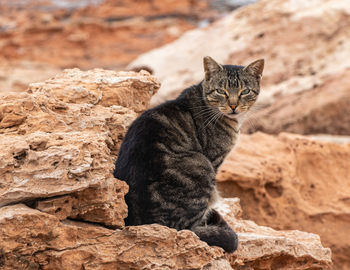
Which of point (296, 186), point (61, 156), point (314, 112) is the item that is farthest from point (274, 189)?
point (61, 156)

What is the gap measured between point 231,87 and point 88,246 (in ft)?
7.30

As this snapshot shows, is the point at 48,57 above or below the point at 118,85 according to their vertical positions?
below

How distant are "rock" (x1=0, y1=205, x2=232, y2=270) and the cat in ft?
1.19

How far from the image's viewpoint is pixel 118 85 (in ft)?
16.3

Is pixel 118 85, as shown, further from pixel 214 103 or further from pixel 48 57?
pixel 48 57

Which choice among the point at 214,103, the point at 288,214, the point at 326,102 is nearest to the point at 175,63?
the point at 326,102

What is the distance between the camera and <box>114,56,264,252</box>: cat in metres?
4.05

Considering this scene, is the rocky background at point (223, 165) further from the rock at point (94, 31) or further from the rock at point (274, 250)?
the rock at point (94, 31)

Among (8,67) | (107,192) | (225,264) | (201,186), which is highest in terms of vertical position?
(107,192)

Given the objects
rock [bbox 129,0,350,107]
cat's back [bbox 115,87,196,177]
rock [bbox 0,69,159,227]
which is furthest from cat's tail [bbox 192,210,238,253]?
rock [bbox 129,0,350,107]

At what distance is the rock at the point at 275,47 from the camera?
9758 mm

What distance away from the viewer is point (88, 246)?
342 cm

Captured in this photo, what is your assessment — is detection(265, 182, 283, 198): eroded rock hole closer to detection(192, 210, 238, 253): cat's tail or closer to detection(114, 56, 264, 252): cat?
detection(114, 56, 264, 252): cat

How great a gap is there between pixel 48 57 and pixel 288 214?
12.5 m
